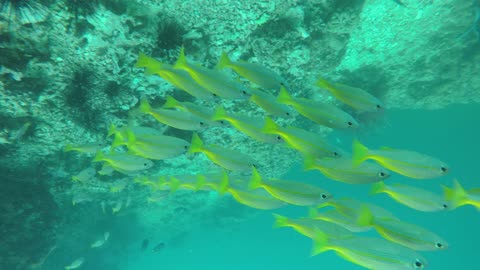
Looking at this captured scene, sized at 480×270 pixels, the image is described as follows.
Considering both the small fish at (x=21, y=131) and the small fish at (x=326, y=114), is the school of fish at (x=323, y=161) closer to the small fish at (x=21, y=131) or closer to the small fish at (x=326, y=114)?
the small fish at (x=326, y=114)

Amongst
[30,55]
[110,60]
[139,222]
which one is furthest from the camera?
[139,222]

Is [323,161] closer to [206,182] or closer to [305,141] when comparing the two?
[305,141]

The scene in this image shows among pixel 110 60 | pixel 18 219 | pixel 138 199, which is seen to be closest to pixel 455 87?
pixel 110 60

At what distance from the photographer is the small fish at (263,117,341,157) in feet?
12.0

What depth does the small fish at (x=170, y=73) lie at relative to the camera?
387 centimetres

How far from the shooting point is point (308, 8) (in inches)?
278

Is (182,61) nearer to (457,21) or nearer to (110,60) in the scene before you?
(110,60)

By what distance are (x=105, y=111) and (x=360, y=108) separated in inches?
257

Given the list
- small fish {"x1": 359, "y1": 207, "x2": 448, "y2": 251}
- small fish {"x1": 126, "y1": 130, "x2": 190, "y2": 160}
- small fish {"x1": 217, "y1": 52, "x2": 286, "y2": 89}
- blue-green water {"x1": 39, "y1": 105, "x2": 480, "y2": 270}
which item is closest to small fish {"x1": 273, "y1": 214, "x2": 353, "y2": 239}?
small fish {"x1": 359, "y1": 207, "x2": 448, "y2": 251}

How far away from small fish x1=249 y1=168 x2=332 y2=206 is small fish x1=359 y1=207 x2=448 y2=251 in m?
0.56

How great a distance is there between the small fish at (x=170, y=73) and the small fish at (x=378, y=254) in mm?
2816

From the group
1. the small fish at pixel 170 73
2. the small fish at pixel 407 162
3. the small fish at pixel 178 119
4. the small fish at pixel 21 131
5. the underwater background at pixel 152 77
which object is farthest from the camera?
the small fish at pixel 21 131

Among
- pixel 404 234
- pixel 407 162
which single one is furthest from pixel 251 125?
pixel 404 234

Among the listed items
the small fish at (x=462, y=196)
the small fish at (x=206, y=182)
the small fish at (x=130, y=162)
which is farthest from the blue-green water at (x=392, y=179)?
the small fish at (x=130, y=162)
